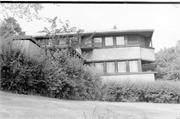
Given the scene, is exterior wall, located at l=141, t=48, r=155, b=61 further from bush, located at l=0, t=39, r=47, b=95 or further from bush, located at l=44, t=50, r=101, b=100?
bush, located at l=0, t=39, r=47, b=95

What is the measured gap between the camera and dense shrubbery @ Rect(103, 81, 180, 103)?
13.7 metres

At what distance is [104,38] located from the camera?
1939 cm

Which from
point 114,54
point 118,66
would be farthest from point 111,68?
point 114,54

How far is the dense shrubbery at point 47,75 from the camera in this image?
7992 millimetres

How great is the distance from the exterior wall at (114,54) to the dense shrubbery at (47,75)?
280 inches

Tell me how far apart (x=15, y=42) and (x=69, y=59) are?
8.85 feet

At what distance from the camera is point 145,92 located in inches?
550

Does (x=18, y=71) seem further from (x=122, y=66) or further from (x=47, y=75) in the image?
(x=122, y=66)

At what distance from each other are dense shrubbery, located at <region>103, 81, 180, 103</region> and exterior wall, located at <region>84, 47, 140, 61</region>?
4.73 m

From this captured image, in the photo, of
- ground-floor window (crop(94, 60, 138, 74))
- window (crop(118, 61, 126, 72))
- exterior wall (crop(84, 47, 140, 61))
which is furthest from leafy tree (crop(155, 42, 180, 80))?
window (crop(118, 61, 126, 72))

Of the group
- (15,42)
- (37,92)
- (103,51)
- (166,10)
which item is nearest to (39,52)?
(15,42)

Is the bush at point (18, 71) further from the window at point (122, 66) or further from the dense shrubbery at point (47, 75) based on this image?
the window at point (122, 66)

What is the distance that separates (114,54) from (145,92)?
5664 millimetres

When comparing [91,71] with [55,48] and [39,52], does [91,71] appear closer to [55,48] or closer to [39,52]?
[55,48]
